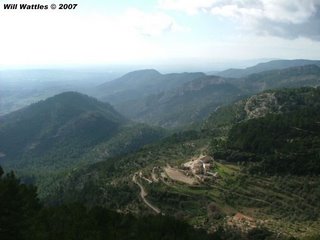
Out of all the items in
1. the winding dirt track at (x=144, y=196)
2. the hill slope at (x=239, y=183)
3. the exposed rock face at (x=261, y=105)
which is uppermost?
the exposed rock face at (x=261, y=105)

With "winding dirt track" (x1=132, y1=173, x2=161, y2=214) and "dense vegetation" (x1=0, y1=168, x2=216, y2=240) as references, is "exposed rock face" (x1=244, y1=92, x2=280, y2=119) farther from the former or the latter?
"dense vegetation" (x1=0, y1=168, x2=216, y2=240)

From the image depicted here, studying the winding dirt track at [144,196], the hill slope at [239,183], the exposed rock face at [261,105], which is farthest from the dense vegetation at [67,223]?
the exposed rock face at [261,105]

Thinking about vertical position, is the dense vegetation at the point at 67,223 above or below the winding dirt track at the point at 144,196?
above

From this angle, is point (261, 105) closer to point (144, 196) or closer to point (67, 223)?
point (144, 196)

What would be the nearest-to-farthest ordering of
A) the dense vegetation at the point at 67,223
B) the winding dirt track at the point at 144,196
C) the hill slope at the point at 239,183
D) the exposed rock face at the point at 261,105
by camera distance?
the dense vegetation at the point at 67,223, the hill slope at the point at 239,183, the winding dirt track at the point at 144,196, the exposed rock face at the point at 261,105

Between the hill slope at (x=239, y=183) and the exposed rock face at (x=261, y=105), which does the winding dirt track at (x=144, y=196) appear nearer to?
the hill slope at (x=239, y=183)

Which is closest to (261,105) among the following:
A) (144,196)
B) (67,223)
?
(144,196)

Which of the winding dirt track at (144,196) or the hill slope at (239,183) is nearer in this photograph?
the hill slope at (239,183)

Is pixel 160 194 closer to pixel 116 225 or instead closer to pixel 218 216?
pixel 218 216

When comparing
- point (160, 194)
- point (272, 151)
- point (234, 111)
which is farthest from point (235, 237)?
point (234, 111)

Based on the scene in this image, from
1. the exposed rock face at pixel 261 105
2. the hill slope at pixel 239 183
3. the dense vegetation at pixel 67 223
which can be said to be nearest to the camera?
the dense vegetation at pixel 67 223
